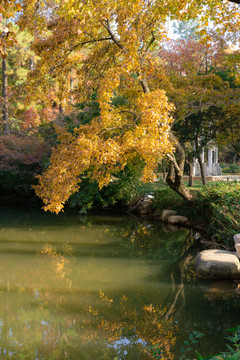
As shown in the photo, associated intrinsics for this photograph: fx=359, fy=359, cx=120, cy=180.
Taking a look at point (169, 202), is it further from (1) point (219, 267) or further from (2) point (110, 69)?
(1) point (219, 267)

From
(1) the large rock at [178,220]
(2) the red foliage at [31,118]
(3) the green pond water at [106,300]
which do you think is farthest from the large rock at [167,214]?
(2) the red foliage at [31,118]

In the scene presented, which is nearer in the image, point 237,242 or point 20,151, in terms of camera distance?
point 237,242

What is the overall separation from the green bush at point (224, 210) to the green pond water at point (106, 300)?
3.02 feet

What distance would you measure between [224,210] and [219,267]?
6.44 feet

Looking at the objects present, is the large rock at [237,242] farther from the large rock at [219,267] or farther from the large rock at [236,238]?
the large rock at [219,267]

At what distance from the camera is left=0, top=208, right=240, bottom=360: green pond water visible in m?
4.07

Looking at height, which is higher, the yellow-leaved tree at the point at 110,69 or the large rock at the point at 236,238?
the yellow-leaved tree at the point at 110,69

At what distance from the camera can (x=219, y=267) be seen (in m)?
6.08

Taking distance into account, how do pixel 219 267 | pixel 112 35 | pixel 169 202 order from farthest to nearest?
pixel 169 202 < pixel 112 35 < pixel 219 267

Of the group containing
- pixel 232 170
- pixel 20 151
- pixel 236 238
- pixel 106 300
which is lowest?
pixel 106 300

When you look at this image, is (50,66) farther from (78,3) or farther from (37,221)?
(37,221)

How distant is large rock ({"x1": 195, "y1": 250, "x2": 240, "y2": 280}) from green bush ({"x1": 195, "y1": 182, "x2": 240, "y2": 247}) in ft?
3.92

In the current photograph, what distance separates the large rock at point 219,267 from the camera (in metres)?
6.06

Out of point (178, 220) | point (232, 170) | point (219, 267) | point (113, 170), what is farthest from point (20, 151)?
point (232, 170)
